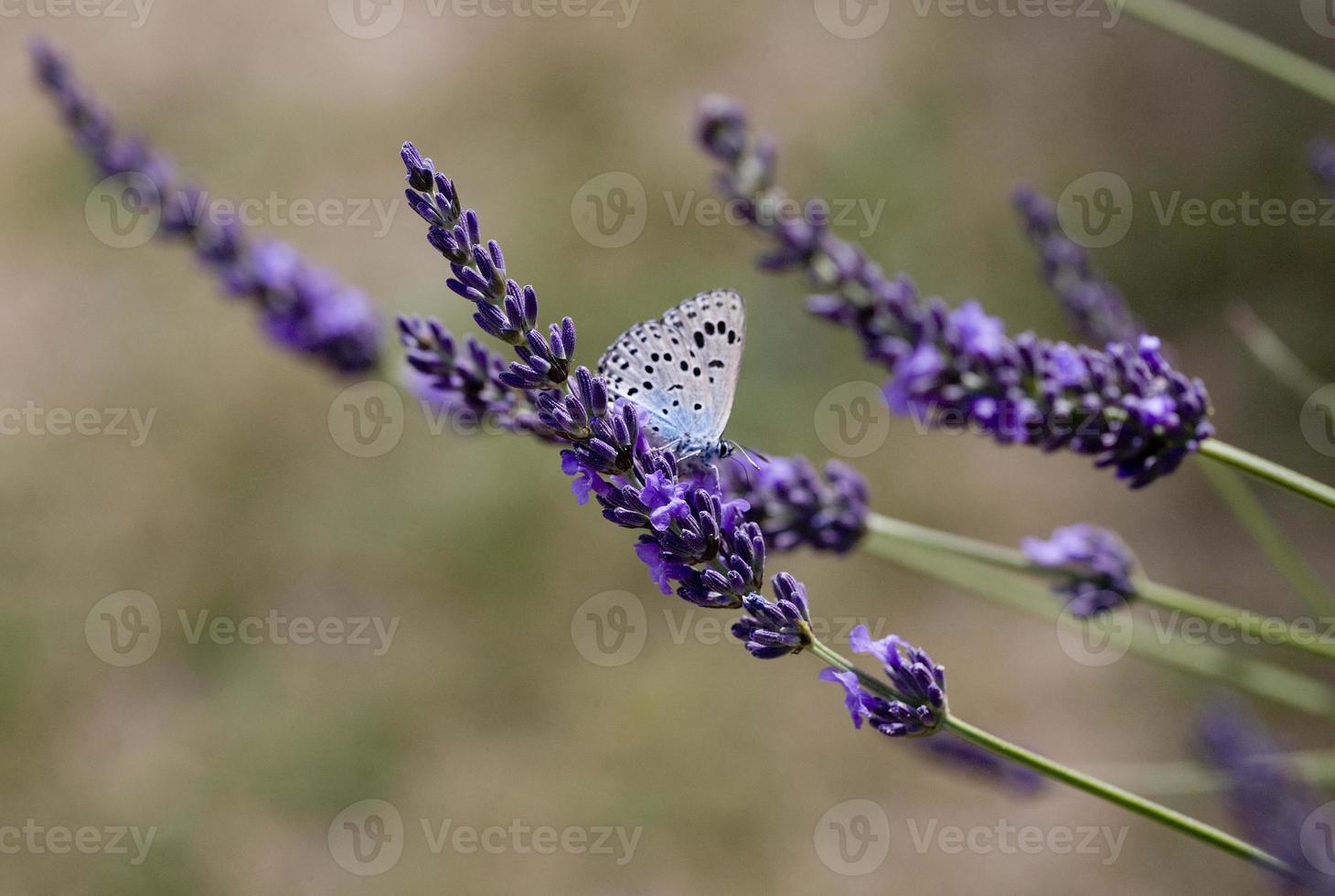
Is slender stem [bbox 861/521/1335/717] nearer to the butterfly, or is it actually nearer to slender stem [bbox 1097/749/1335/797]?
slender stem [bbox 1097/749/1335/797]

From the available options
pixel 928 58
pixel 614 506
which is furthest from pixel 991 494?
pixel 614 506

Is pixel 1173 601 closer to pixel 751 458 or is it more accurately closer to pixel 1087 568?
pixel 1087 568

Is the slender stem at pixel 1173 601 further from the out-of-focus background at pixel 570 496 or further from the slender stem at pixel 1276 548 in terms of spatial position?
the out-of-focus background at pixel 570 496

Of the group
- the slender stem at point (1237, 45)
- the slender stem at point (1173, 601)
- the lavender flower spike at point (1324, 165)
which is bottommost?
the slender stem at point (1173, 601)

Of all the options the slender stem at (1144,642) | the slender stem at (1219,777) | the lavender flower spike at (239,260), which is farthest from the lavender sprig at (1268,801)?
the lavender flower spike at (239,260)

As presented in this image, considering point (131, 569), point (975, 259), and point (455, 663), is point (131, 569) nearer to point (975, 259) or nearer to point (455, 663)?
point (455, 663)
